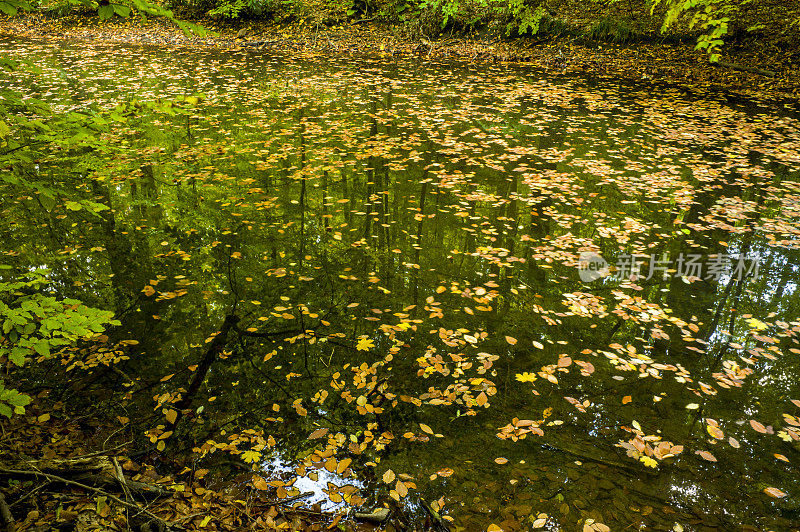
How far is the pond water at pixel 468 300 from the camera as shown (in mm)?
Answer: 2658

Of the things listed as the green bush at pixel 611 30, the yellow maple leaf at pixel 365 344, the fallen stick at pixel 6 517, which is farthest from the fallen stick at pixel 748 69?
the fallen stick at pixel 6 517

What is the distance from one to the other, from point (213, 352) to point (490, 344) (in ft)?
7.14

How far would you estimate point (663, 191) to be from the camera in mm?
6332

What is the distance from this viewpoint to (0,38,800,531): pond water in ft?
8.72

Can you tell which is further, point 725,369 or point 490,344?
point 490,344

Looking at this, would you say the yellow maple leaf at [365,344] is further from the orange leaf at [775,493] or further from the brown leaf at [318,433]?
the orange leaf at [775,493]

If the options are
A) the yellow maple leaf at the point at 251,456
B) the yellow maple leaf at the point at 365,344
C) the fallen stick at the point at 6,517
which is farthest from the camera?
the yellow maple leaf at the point at 365,344

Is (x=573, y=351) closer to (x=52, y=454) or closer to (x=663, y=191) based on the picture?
(x=52, y=454)

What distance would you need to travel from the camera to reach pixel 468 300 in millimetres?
4148

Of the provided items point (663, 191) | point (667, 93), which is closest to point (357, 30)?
point (667, 93)

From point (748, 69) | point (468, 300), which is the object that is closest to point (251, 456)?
point (468, 300)

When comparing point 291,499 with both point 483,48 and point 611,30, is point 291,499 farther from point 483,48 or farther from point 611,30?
point 611,30

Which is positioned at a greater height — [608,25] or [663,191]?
[608,25]

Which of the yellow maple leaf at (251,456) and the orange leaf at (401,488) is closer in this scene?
the orange leaf at (401,488)
